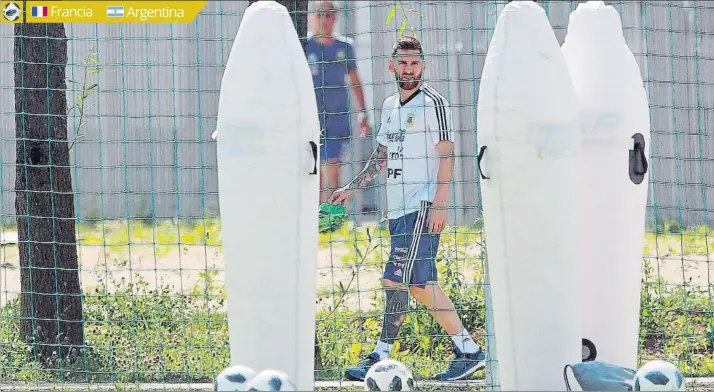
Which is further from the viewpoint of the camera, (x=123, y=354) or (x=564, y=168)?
(x=123, y=354)

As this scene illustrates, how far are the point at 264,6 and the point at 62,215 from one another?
2896 millimetres

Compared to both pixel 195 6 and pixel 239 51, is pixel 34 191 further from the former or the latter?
pixel 239 51

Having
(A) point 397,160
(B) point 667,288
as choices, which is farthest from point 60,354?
(B) point 667,288

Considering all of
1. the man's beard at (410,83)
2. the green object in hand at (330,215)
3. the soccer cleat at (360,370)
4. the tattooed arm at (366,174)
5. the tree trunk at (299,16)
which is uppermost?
the tree trunk at (299,16)

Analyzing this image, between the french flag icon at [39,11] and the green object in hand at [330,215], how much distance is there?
1868 millimetres

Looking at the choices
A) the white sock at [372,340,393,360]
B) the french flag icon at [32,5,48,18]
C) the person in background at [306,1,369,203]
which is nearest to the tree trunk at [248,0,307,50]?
the person in background at [306,1,369,203]

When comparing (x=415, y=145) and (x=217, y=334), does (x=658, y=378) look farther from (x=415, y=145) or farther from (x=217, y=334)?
(x=217, y=334)

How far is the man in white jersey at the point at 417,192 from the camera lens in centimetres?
601

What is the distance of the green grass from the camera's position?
623cm

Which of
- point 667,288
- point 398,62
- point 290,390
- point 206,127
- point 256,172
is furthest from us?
point 206,127

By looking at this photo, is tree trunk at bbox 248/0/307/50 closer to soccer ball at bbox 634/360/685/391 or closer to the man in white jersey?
the man in white jersey

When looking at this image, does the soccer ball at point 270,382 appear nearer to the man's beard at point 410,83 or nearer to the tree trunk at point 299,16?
the man's beard at point 410,83

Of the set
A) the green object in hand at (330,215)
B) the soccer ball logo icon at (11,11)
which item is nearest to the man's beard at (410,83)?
the green object in hand at (330,215)

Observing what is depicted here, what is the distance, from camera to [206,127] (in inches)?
414
